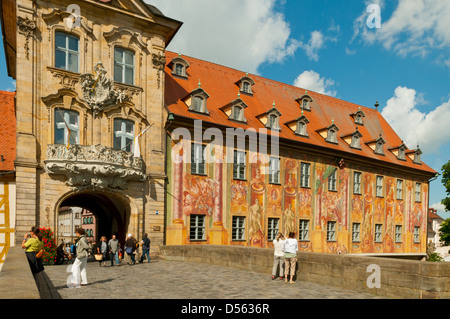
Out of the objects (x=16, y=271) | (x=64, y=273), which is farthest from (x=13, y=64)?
(x=16, y=271)

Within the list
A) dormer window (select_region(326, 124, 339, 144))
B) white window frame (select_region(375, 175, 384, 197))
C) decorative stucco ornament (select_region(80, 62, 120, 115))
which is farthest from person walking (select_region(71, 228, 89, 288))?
white window frame (select_region(375, 175, 384, 197))

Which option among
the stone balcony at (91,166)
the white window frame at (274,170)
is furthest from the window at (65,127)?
the white window frame at (274,170)

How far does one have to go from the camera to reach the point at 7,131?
22812 millimetres

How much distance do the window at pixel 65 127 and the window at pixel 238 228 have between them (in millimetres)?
10052

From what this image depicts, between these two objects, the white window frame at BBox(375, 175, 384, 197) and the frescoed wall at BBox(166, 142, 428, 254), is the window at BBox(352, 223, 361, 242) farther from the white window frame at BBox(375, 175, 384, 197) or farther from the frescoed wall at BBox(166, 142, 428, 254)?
the white window frame at BBox(375, 175, 384, 197)

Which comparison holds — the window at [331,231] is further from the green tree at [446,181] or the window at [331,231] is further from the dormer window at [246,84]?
the green tree at [446,181]

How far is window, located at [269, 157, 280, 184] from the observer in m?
26.9

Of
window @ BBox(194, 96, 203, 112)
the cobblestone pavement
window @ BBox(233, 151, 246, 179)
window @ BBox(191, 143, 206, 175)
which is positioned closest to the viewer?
the cobblestone pavement

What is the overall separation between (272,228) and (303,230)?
2.90m

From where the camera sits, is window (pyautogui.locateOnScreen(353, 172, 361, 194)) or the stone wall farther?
window (pyautogui.locateOnScreen(353, 172, 361, 194))

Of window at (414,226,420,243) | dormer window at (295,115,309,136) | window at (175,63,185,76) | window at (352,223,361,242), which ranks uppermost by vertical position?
window at (175,63,185,76)

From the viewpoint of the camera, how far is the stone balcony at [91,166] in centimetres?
1897

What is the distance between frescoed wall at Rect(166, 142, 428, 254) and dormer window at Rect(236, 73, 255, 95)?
5.57 m
